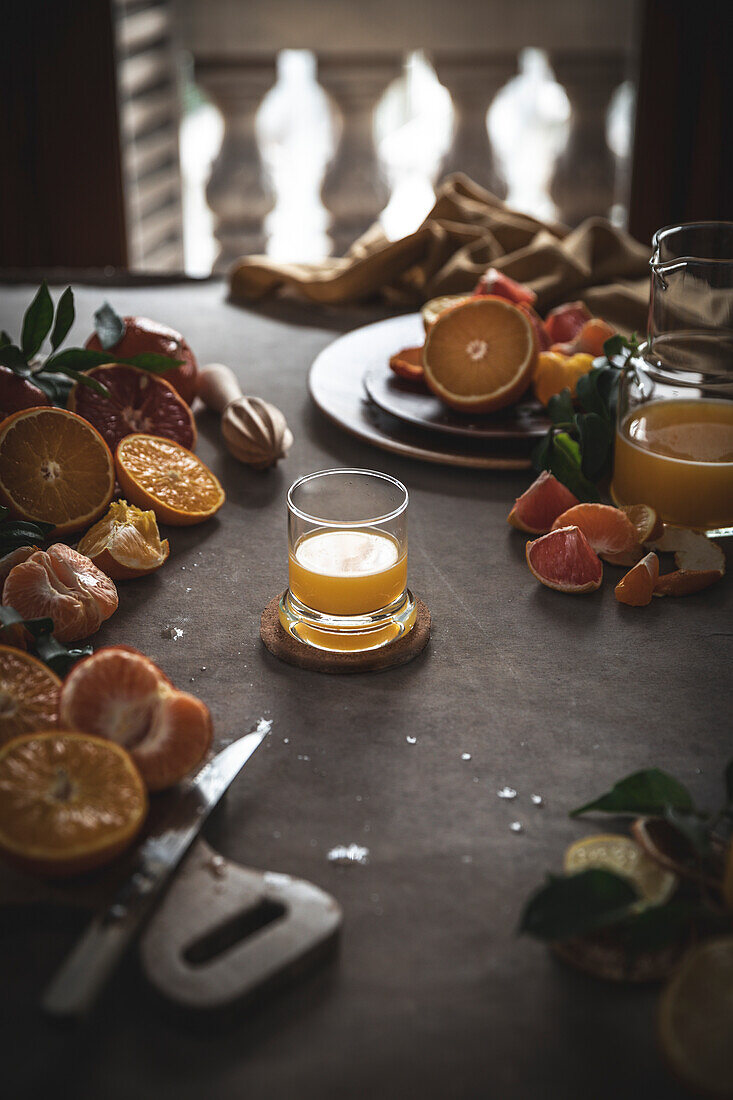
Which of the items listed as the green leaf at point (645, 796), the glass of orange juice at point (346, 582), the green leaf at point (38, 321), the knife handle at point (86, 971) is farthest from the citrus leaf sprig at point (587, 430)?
the knife handle at point (86, 971)

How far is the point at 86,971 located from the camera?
67cm

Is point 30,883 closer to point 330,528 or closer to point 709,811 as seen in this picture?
point 330,528

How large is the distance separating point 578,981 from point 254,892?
0.23 metres

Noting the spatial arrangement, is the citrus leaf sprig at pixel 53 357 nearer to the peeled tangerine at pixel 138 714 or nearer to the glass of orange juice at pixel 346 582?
the glass of orange juice at pixel 346 582

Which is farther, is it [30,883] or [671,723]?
[671,723]

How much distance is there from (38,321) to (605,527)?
0.73 m

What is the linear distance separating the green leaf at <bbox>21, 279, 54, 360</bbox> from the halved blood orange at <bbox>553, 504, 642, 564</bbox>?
26.5 inches

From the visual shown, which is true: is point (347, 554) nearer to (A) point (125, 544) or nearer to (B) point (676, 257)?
(A) point (125, 544)

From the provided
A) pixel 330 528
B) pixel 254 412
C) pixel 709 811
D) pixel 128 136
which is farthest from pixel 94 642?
pixel 128 136

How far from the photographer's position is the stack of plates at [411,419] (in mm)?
1426

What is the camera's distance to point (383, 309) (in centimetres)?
203

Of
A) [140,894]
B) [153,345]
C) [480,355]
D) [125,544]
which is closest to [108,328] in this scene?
[153,345]

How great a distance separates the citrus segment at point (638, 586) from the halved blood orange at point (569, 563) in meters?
0.03

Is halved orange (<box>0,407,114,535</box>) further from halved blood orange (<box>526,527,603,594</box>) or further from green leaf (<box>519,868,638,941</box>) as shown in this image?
green leaf (<box>519,868,638,941</box>)
